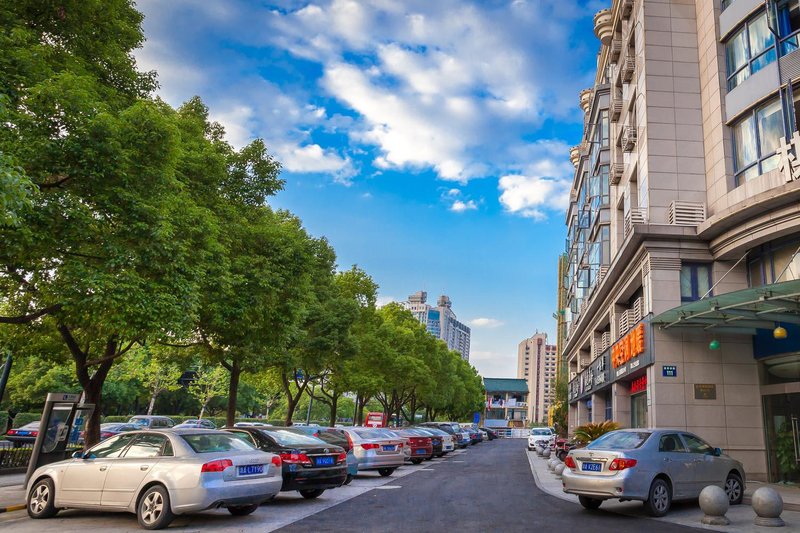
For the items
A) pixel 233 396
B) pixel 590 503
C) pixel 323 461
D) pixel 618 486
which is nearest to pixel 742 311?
pixel 590 503

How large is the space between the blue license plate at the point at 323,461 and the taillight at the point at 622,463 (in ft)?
17.1

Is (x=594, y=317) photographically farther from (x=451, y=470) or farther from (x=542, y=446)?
(x=451, y=470)

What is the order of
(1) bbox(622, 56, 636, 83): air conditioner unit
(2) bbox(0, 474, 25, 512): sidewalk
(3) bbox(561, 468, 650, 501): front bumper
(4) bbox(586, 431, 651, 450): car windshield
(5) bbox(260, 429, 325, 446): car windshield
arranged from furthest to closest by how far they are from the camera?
1. (1) bbox(622, 56, 636, 83): air conditioner unit
2. (5) bbox(260, 429, 325, 446): car windshield
3. (4) bbox(586, 431, 651, 450): car windshield
4. (2) bbox(0, 474, 25, 512): sidewalk
5. (3) bbox(561, 468, 650, 501): front bumper

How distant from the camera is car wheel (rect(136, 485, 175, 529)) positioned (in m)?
7.81

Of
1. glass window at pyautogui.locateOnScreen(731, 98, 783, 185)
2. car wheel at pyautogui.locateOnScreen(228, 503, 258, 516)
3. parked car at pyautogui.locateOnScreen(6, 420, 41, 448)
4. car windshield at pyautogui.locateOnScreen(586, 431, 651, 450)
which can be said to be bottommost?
parked car at pyautogui.locateOnScreen(6, 420, 41, 448)

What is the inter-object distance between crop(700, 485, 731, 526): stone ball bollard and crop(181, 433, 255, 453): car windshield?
291 inches

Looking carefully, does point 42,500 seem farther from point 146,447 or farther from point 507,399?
point 507,399

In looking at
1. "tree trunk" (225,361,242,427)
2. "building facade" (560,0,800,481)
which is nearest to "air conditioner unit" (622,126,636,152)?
"building facade" (560,0,800,481)

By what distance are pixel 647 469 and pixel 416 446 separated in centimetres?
1381

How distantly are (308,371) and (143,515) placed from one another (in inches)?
837

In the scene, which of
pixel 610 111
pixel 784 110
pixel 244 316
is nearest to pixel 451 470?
pixel 244 316

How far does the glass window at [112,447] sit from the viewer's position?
8852 millimetres

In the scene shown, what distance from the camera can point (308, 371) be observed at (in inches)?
1147

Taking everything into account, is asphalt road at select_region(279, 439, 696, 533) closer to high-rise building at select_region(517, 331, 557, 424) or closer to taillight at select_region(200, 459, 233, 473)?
taillight at select_region(200, 459, 233, 473)
